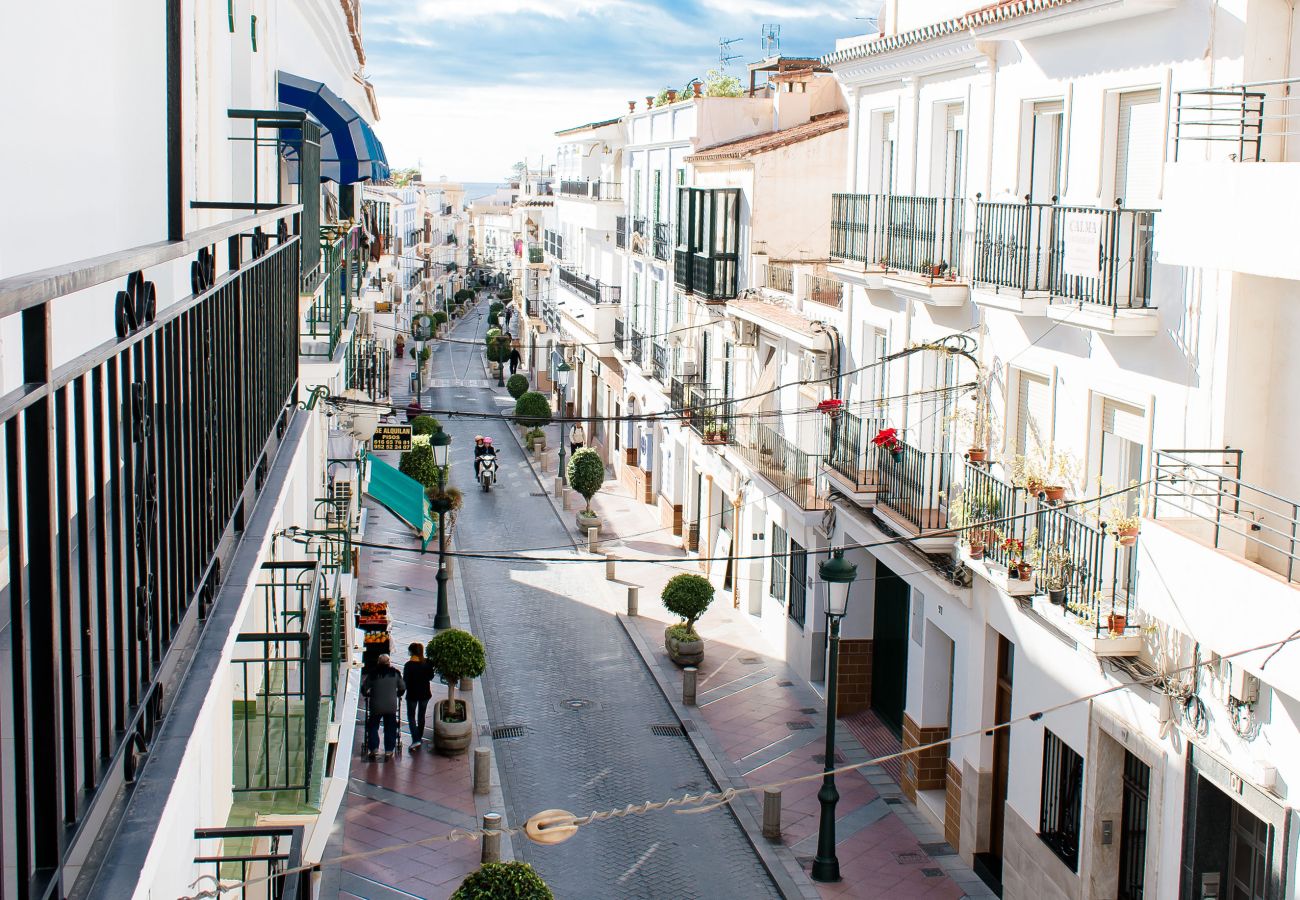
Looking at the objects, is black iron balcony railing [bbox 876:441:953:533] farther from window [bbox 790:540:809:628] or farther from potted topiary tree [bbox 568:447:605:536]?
potted topiary tree [bbox 568:447:605:536]

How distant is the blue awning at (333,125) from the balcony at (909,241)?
637cm

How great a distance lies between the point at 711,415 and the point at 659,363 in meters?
6.86

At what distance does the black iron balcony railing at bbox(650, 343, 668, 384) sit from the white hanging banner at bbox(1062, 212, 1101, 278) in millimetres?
19372

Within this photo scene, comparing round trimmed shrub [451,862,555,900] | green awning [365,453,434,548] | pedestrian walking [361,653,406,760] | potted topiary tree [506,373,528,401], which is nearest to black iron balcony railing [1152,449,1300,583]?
round trimmed shrub [451,862,555,900]

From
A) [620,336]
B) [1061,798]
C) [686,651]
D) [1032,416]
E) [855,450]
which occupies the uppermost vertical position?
[1032,416]

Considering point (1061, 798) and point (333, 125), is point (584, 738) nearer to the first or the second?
point (1061, 798)

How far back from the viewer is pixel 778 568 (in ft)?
77.8

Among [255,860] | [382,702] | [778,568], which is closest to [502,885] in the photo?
[255,860]

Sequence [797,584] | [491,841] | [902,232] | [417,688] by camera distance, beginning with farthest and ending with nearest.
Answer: [797,584], [417,688], [902,232], [491,841]

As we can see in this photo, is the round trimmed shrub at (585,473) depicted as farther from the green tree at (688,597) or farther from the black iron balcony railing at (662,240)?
the green tree at (688,597)

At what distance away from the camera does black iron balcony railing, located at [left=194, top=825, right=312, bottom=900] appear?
19.2 feet

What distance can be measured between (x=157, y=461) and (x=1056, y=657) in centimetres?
1104

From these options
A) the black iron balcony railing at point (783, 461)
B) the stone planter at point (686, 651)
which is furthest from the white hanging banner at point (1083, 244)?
the stone planter at point (686, 651)

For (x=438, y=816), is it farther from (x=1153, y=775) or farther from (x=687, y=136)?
(x=687, y=136)
